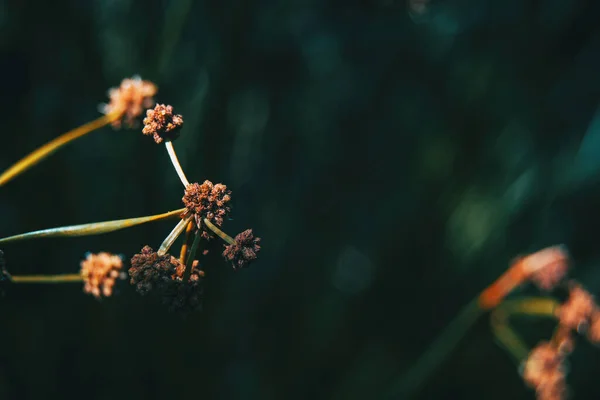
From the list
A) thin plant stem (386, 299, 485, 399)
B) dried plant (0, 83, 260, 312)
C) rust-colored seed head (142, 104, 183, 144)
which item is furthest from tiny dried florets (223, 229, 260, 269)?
thin plant stem (386, 299, 485, 399)

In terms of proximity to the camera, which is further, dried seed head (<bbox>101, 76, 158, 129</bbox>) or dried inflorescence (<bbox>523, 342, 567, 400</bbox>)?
dried inflorescence (<bbox>523, 342, 567, 400</bbox>)

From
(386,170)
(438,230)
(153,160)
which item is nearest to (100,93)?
(153,160)

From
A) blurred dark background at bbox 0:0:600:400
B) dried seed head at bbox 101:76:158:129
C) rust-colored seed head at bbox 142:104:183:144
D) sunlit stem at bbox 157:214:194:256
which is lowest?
sunlit stem at bbox 157:214:194:256

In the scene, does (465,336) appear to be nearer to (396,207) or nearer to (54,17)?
(396,207)

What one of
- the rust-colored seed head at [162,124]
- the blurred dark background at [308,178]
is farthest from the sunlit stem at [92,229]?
the blurred dark background at [308,178]

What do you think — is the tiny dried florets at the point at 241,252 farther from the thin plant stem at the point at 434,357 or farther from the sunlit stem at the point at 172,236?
the thin plant stem at the point at 434,357

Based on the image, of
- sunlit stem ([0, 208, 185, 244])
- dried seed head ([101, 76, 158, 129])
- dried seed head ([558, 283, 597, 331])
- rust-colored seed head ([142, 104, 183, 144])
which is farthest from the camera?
dried seed head ([558, 283, 597, 331])

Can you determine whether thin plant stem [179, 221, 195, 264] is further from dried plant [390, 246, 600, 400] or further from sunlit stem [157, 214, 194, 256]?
dried plant [390, 246, 600, 400]
